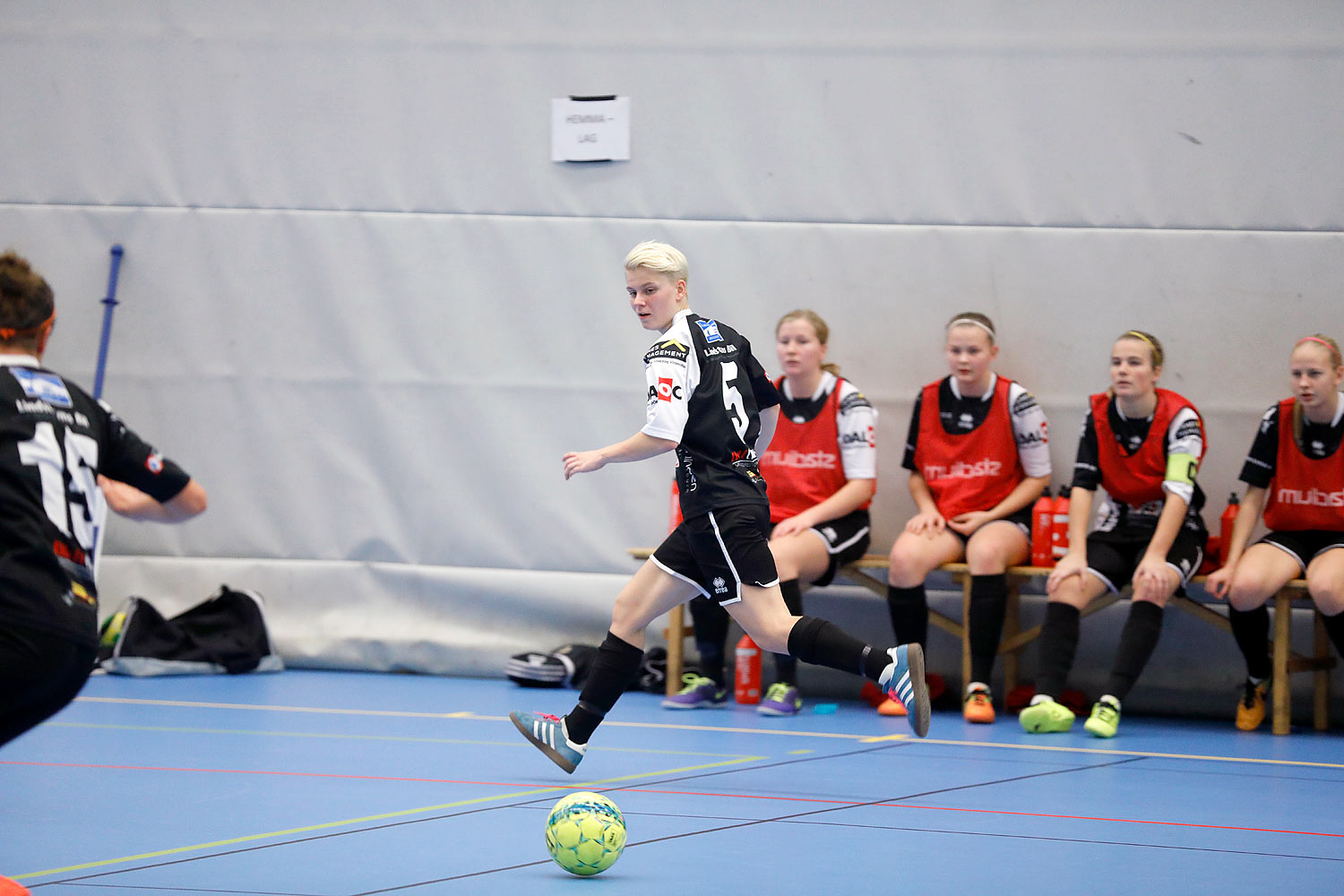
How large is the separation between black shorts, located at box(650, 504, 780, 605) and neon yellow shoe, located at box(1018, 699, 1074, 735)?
1.99 meters

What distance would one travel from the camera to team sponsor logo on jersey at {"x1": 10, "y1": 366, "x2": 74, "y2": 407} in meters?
2.86

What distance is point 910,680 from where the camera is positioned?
14.5 feet

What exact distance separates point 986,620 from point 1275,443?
1.57 metres

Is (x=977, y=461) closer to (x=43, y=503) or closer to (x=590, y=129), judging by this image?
(x=590, y=129)

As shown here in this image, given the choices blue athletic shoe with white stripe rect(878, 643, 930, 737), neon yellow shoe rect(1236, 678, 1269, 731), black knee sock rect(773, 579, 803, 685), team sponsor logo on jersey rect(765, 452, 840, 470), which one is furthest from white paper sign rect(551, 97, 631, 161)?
neon yellow shoe rect(1236, 678, 1269, 731)

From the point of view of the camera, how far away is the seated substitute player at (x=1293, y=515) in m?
6.13

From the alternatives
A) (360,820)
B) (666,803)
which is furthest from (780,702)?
(360,820)

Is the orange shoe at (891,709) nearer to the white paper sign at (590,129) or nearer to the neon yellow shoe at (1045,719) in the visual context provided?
the neon yellow shoe at (1045,719)

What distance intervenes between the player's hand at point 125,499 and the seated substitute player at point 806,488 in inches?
154

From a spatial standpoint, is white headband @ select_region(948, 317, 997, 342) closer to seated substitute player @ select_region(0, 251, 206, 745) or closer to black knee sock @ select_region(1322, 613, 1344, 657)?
black knee sock @ select_region(1322, 613, 1344, 657)

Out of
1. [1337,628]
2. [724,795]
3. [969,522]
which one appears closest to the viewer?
[724,795]

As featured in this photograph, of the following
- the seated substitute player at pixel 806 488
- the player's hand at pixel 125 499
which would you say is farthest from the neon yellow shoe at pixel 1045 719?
the player's hand at pixel 125 499

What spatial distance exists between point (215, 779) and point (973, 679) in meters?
3.55

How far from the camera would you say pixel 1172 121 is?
715 centimetres
